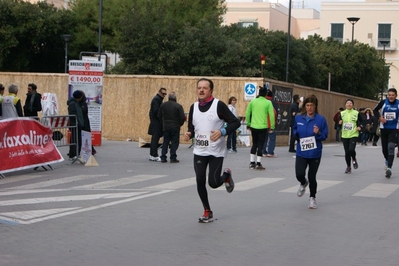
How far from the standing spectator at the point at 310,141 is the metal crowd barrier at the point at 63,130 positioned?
306 inches

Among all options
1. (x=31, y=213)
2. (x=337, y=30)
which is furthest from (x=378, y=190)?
(x=337, y=30)

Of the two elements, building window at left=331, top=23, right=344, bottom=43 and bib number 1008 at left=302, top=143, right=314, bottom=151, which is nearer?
bib number 1008 at left=302, top=143, right=314, bottom=151

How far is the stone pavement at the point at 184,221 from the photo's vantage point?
7.96 m

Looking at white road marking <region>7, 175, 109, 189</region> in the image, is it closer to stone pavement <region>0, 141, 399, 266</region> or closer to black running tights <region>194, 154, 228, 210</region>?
stone pavement <region>0, 141, 399, 266</region>

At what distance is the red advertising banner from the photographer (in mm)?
15547

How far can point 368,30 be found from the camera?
8606 centimetres

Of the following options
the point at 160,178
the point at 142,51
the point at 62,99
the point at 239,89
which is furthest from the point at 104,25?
the point at 160,178

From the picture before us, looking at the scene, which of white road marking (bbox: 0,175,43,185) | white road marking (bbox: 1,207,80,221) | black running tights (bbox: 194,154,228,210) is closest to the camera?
black running tights (bbox: 194,154,228,210)

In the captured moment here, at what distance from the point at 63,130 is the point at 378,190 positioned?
25.8ft

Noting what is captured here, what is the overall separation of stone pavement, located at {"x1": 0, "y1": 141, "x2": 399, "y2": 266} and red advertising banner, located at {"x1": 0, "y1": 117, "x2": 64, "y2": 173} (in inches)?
11.9

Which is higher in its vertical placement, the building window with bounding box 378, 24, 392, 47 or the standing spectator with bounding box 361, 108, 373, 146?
the building window with bounding box 378, 24, 392, 47

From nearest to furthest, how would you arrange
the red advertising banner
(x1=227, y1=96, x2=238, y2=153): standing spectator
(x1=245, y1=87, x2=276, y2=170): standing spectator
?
the red advertising banner → (x1=245, y1=87, x2=276, y2=170): standing spectator → (x1=227, y1=96, x2=238, y2=153): standing spectator

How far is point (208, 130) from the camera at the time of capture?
9.84m

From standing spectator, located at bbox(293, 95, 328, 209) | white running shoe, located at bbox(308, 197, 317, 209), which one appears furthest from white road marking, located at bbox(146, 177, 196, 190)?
white running shoe, located at bbox(308, 197, 317, 209)
